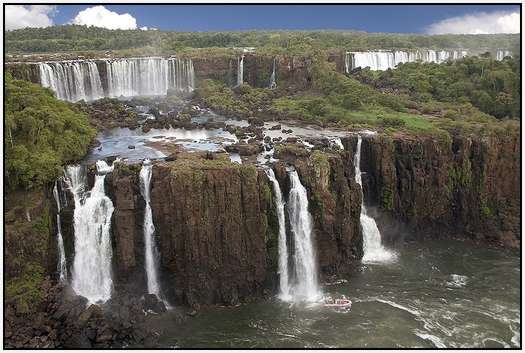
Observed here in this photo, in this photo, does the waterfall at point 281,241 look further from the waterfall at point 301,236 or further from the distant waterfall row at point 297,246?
the waterfall at point 301,236

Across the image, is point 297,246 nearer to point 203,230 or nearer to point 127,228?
point 203,230

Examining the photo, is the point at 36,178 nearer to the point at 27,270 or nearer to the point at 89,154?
the point at 27,270

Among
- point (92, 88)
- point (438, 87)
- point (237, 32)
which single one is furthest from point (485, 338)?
point (237, 32)

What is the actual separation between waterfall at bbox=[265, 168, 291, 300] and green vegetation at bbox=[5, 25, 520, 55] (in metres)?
37.8

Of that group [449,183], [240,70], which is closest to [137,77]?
[240,70]

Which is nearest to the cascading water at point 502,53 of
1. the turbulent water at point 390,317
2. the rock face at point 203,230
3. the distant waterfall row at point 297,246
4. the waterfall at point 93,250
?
the turbulent water at point 390,317

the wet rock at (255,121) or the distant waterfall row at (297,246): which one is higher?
the wet rock at (255,121)

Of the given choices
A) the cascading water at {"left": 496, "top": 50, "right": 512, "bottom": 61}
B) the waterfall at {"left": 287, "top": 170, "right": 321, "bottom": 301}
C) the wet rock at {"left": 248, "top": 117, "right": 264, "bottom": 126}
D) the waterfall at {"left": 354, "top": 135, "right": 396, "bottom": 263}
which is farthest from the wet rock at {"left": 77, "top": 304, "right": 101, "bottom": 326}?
the cascading water at {"left": 496, "top": 50, "right": 512, "bottom": 61}

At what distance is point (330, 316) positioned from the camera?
24.5 m

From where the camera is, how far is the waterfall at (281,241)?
27.0 metres

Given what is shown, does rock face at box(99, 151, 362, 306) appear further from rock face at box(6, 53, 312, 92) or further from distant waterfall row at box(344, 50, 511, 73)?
distant waterfall row at box(344, 50, 511, 73)

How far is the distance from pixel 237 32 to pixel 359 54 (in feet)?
149

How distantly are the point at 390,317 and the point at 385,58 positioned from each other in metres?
54.5

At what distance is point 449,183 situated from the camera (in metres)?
34.7
